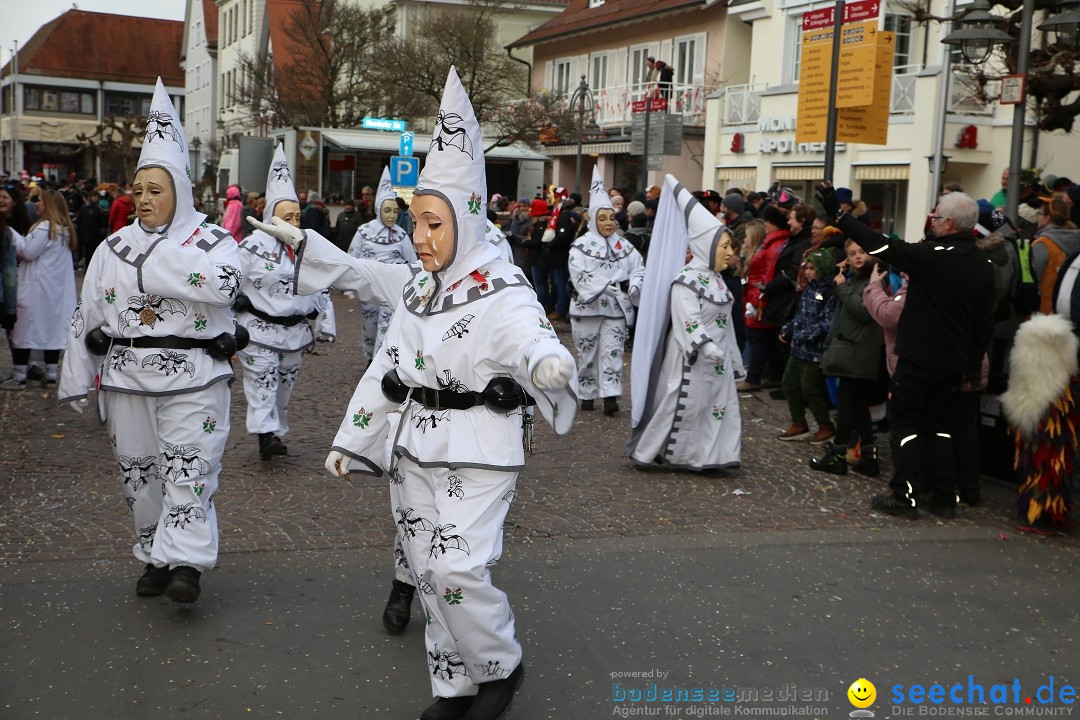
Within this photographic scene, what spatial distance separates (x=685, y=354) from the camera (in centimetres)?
857

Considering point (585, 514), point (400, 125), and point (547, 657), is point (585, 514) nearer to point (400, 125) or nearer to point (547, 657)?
point (547, 657)

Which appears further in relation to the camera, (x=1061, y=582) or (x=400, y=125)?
→ (x=400, y=125)

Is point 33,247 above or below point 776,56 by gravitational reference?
below

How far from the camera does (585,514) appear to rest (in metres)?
7.45

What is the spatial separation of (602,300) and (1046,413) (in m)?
4.78

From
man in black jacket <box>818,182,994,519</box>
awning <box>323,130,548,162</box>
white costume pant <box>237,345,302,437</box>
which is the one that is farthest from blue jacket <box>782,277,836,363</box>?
awning <box>323,130,548,162</box>

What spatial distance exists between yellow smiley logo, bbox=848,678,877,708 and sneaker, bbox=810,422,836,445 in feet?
16.6

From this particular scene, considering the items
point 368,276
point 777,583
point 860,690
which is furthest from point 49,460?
point 860,690

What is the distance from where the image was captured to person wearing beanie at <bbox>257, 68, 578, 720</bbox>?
4.23m

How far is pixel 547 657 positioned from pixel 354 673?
0.79 meters

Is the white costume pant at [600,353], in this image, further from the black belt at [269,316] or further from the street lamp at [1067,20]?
the street lamp at [1067,20]

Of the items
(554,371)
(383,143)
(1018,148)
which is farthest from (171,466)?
(383,143)

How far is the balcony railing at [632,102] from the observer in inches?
1292

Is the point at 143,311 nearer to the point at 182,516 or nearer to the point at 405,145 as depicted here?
the point at 182,516
